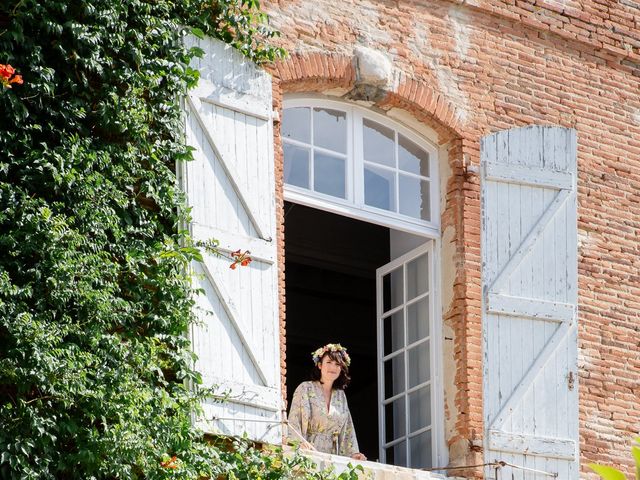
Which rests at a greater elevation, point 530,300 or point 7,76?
point 7,76

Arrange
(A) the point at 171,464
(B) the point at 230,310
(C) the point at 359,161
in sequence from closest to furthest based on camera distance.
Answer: (A) the point at 171,464, (B) the point at 230,310, (C) the point at 359,161

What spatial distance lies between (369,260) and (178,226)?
221 inches

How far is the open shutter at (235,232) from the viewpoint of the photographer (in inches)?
407

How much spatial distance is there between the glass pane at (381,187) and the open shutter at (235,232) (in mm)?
1184

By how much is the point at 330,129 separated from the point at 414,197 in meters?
0.81

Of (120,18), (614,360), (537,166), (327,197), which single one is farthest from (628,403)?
(120,18)

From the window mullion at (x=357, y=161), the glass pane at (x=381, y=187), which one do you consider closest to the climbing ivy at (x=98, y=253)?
the window mullion at (x=357, y=161)

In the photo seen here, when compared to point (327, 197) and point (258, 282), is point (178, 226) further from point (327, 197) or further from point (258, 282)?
point (327, 197)

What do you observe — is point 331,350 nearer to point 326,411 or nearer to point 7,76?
point 326,411

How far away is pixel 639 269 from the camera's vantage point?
12758mm

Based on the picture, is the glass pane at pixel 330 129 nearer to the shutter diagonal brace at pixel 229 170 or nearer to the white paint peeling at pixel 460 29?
the white paint peeling at pixel 460 29

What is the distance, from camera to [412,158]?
12.3 meters

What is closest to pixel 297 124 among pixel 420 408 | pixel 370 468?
pixel 420 408

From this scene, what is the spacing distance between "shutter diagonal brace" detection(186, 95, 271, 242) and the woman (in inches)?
46.5
